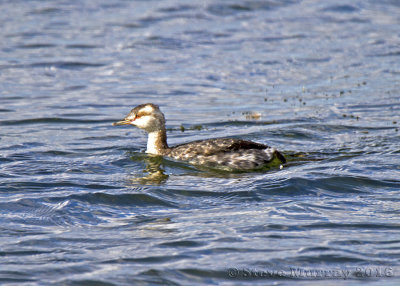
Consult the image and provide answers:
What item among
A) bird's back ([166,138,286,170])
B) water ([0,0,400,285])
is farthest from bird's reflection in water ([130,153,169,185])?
bird's back ([166,138,286,170])

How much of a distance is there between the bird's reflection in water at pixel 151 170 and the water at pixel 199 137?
49 mm

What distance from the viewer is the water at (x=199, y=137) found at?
862 centimetres

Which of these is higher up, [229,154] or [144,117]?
[144,117]

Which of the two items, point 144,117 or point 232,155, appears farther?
point 144,117

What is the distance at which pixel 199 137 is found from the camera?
15.6m

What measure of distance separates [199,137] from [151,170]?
9.16 ft

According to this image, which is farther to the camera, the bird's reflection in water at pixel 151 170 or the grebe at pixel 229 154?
the grebe at pixel 229 154

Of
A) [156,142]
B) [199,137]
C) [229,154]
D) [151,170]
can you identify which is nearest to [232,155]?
[229,154]

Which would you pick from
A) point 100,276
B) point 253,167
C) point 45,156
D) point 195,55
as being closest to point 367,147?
point 253,167

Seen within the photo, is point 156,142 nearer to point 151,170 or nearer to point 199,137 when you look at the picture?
point 151,170

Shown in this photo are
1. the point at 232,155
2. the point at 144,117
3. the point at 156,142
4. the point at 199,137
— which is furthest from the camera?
the point at 199,137

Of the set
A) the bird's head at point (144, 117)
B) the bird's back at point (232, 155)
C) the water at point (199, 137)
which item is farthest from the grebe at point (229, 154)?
the bird's head at point (144, 117)

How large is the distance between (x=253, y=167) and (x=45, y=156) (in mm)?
3870

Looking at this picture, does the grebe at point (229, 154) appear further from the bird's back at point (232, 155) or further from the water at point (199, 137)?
the water at point (199, 137)
